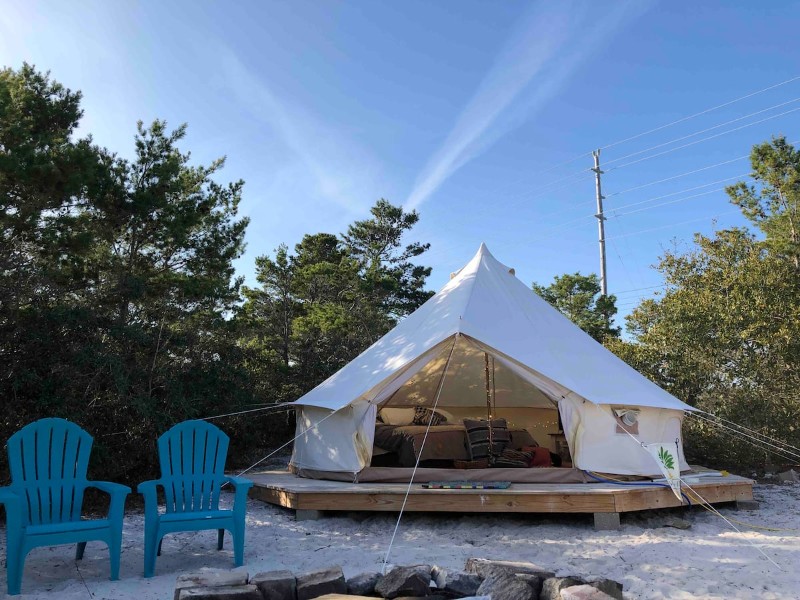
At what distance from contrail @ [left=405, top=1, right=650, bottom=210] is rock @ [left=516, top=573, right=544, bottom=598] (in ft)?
18.2

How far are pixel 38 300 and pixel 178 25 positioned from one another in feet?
10.7

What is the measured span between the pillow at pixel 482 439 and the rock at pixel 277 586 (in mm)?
3568

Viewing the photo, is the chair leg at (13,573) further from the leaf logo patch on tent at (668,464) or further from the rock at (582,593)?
the leaf logo patch on tent at (668,464)

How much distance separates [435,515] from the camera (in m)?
4.65

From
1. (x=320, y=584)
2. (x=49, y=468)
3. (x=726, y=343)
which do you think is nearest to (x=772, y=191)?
(x=726, y=343)

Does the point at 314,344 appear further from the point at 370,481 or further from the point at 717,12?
the point at 717,12

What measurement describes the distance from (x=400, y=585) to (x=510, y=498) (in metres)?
1.92

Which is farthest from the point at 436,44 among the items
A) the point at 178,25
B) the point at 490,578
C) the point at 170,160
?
the point at 490,578

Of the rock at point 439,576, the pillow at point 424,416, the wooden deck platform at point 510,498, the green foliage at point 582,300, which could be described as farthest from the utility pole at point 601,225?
the rock at point 439,576

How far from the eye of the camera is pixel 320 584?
2479mm

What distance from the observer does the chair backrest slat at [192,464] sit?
11.5 feet

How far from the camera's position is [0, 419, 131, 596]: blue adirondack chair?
2.75 meters

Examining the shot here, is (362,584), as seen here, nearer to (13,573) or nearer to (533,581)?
(533,581)

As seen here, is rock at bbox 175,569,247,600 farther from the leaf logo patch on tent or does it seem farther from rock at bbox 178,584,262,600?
the leaf logo patch on tent
